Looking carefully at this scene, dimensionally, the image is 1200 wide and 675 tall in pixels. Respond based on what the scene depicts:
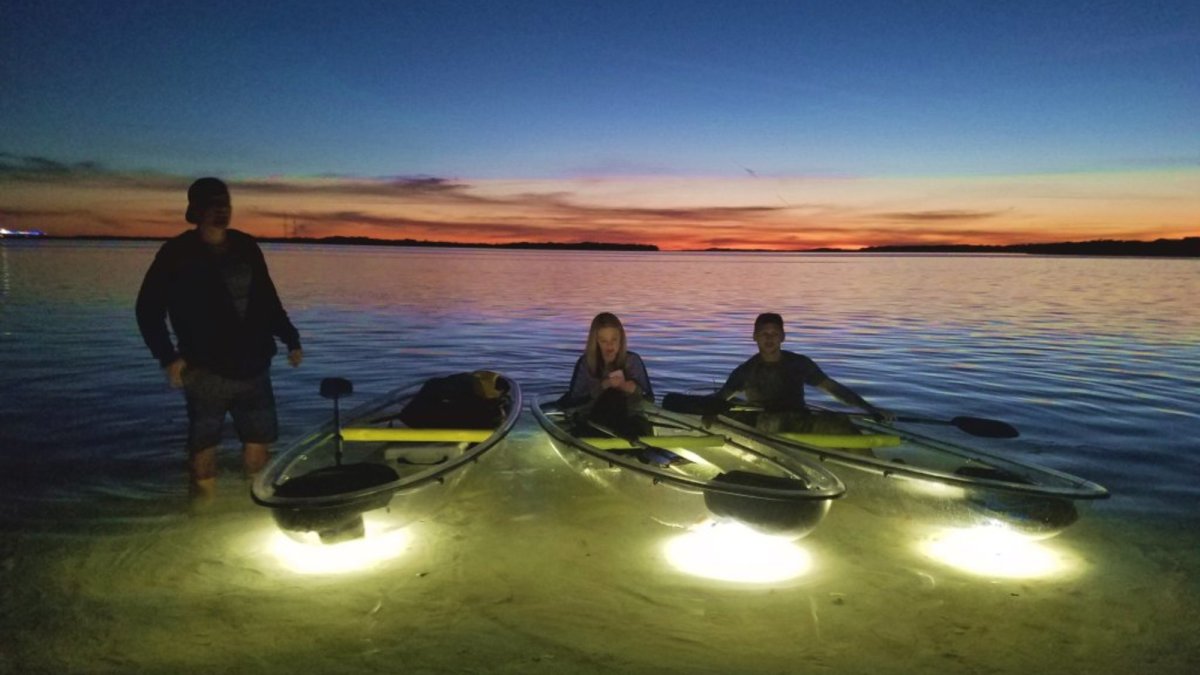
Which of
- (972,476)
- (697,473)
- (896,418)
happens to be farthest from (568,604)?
(896,418)

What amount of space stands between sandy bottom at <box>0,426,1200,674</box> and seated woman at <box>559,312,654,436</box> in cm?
118

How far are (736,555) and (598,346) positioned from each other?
2.95 m

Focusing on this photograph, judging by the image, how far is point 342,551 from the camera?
5348 mm

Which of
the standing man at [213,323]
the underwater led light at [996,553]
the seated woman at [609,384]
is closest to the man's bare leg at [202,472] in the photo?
the standing man at [213,323]

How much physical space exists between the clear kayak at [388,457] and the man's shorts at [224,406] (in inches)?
12.6

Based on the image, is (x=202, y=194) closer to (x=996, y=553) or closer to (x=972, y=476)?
(x=972, y=476)

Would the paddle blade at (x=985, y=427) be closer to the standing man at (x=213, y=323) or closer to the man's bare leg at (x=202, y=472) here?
the standing man at (x=213, y=323)

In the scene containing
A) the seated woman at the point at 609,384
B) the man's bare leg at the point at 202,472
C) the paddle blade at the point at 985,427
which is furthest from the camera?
the seated woman at the point at 609,384

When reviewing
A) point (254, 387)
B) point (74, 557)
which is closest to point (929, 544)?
point (254, 387)

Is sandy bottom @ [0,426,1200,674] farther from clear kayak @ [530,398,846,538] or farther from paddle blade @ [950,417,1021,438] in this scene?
paddle blade @ [950,417,1021,438]

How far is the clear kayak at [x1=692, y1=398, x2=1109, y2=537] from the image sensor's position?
5500 millimetres

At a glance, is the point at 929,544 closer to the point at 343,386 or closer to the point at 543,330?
the point at 343,386

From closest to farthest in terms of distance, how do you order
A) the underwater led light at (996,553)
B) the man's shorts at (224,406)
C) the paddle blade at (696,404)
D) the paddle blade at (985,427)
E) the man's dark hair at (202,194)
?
the man's dark hair at (202,194), the underwater led light at (996,553), the man's shorts at (224,406), the paddle blade at (985,427), the paddle blade at (696,404)

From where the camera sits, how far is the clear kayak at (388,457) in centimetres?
491
